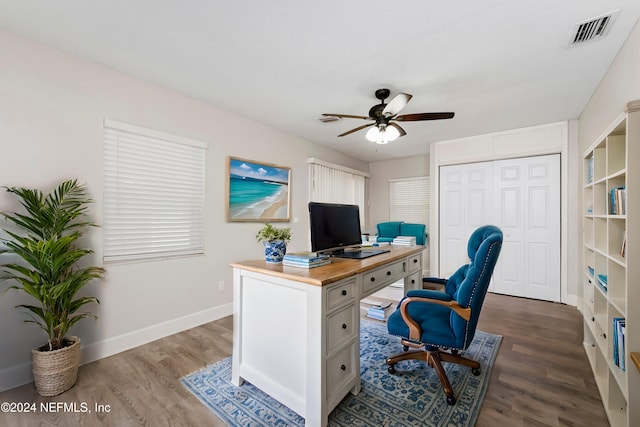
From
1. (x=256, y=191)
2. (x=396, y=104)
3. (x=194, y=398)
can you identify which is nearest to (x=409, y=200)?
(x=256, y=191)

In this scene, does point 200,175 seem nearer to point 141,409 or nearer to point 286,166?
point 286,166

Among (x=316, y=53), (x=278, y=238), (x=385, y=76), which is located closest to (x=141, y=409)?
(x=278, y=238)

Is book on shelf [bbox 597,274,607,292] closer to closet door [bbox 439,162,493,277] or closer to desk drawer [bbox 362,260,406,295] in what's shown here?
desk drawer [bbox 362,260,406,295]

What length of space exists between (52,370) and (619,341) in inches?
138

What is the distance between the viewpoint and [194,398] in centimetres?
175

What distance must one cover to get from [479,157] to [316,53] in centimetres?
345

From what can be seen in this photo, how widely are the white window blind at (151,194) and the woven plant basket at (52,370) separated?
79 centimetres

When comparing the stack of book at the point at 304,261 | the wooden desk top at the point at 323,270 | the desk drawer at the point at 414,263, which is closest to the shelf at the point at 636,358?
the wooden desk top at the point at 323,270

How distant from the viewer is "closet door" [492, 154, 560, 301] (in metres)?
3.82

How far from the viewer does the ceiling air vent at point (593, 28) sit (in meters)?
1.74

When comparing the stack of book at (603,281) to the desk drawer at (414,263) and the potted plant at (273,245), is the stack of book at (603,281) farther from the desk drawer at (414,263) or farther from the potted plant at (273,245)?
the potted plant at (273,245)

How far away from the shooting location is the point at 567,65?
2.29m

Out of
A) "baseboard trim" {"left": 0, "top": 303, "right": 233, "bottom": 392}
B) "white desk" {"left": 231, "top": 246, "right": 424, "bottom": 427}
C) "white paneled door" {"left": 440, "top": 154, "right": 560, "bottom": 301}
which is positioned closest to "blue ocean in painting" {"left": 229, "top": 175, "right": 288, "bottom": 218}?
"baseboard trim" {"left": 0, "top": 303, "right": 233, "bottom": 392}

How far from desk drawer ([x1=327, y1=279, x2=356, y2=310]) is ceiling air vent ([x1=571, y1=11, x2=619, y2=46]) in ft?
7.62
